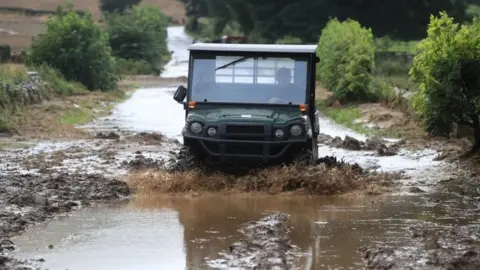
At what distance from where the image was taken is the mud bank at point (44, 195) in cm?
1087

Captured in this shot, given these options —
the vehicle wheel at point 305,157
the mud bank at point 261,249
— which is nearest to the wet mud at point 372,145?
the vehicle wheel at point 305,157

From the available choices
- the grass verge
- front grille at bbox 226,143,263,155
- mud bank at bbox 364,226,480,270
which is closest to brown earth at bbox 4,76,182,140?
the grass verge

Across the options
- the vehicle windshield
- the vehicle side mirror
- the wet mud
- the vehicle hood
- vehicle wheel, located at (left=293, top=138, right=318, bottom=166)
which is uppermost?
the vehicle windshield

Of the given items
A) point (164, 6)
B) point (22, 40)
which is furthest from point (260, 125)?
point (164, 6)

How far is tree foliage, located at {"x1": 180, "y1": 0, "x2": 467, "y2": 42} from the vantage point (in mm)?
54728

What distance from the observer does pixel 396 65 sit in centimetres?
4209

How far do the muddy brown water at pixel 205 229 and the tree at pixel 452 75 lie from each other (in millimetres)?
3345

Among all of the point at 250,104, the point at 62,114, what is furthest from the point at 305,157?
the point at 62,114

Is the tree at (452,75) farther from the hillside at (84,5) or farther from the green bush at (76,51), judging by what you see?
the hillside at (84,5)

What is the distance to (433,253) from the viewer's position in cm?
880

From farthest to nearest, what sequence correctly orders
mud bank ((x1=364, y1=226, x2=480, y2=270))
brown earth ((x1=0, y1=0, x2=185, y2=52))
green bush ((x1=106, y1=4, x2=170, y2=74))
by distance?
brown earth ((x1=0, y1=0, x2=185, y2=52)), green bush ((x1=106, y1=4, x2=170, y2=74)), mud bank ((x1=364, y1=226, x2=480, y2=270))

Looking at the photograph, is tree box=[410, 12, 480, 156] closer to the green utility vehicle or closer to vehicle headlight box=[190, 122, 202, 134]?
the green utility vehicle

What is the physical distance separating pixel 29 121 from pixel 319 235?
16.4 metres

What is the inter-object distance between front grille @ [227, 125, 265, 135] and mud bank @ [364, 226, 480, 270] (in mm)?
3794
